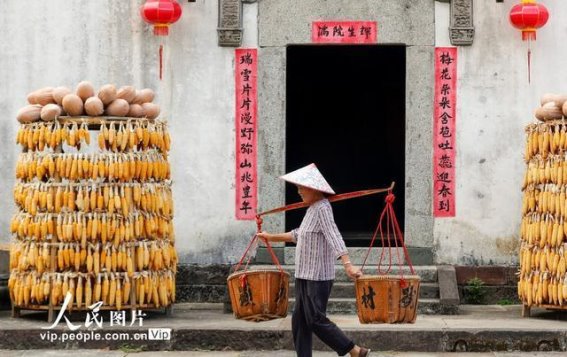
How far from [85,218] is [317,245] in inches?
118

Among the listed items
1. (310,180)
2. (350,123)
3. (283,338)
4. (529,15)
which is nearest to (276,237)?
(310,180)

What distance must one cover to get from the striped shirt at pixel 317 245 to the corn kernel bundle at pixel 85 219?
2.62 meters

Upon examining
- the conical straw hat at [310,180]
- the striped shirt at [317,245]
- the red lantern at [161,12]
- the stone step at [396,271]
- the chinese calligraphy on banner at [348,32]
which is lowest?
the stone step at [396,271]

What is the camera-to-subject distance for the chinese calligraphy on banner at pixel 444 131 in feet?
43.5

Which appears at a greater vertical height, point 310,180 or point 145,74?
point 145,74

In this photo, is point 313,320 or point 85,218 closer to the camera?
point 313,320

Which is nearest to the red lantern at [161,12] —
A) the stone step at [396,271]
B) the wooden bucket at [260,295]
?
the stone step at [396,271]

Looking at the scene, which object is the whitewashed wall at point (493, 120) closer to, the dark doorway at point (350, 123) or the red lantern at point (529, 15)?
the red lantern at point (529, 15)

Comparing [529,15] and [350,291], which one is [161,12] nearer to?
[350,291]

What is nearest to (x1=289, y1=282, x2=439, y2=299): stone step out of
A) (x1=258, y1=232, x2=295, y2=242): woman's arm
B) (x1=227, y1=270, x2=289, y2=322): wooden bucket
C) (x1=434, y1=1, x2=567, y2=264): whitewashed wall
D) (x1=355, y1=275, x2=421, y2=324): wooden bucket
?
(x1=434, y1=1, x2=567, y2=264): whitewashed wall

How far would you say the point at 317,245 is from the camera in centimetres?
945

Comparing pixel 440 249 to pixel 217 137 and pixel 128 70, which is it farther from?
pixel 128 70

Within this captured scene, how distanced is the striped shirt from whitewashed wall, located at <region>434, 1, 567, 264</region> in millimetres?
4119

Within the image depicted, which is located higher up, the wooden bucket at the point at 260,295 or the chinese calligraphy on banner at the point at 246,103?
the chinese calligraphy on banner at the point at 246,103
